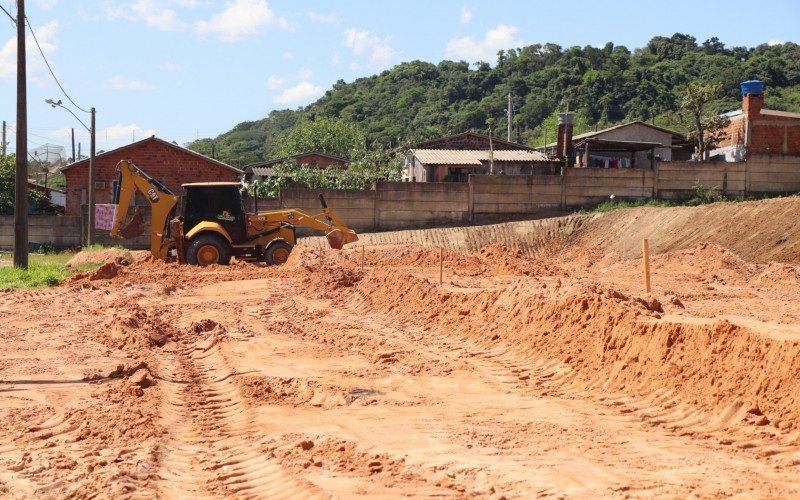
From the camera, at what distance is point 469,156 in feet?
161

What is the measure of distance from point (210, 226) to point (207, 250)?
642 mm

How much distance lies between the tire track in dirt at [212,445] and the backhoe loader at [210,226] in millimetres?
13363

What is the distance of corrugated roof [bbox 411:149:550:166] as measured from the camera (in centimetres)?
4630

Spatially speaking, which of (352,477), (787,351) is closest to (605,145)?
(787,351)

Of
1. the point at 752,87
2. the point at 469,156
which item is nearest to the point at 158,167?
the point at 469,156

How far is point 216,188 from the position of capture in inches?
967

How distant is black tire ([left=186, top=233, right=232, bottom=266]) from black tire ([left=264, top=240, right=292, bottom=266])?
3.64 feet

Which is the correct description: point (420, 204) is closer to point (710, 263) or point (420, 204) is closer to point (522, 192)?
point (522, 192)

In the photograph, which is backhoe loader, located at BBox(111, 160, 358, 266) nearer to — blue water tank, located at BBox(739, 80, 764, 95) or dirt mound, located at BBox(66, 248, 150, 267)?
dirt mound, located at BBox(66, 248, 150, 267)

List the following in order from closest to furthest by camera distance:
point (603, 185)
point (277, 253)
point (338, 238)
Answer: point (277, 253)
point (338, 238)
point (603, 185)

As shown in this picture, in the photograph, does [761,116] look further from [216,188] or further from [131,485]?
[131,485]

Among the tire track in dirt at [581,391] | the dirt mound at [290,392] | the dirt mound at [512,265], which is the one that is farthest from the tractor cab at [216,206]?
the dirt mound at [290,392]

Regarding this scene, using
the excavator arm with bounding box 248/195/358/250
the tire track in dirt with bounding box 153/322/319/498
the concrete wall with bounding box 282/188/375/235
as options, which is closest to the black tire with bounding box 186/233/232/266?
the excavator arm with bounding box 248/195/358/250

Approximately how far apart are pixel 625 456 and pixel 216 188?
18.9 meters
